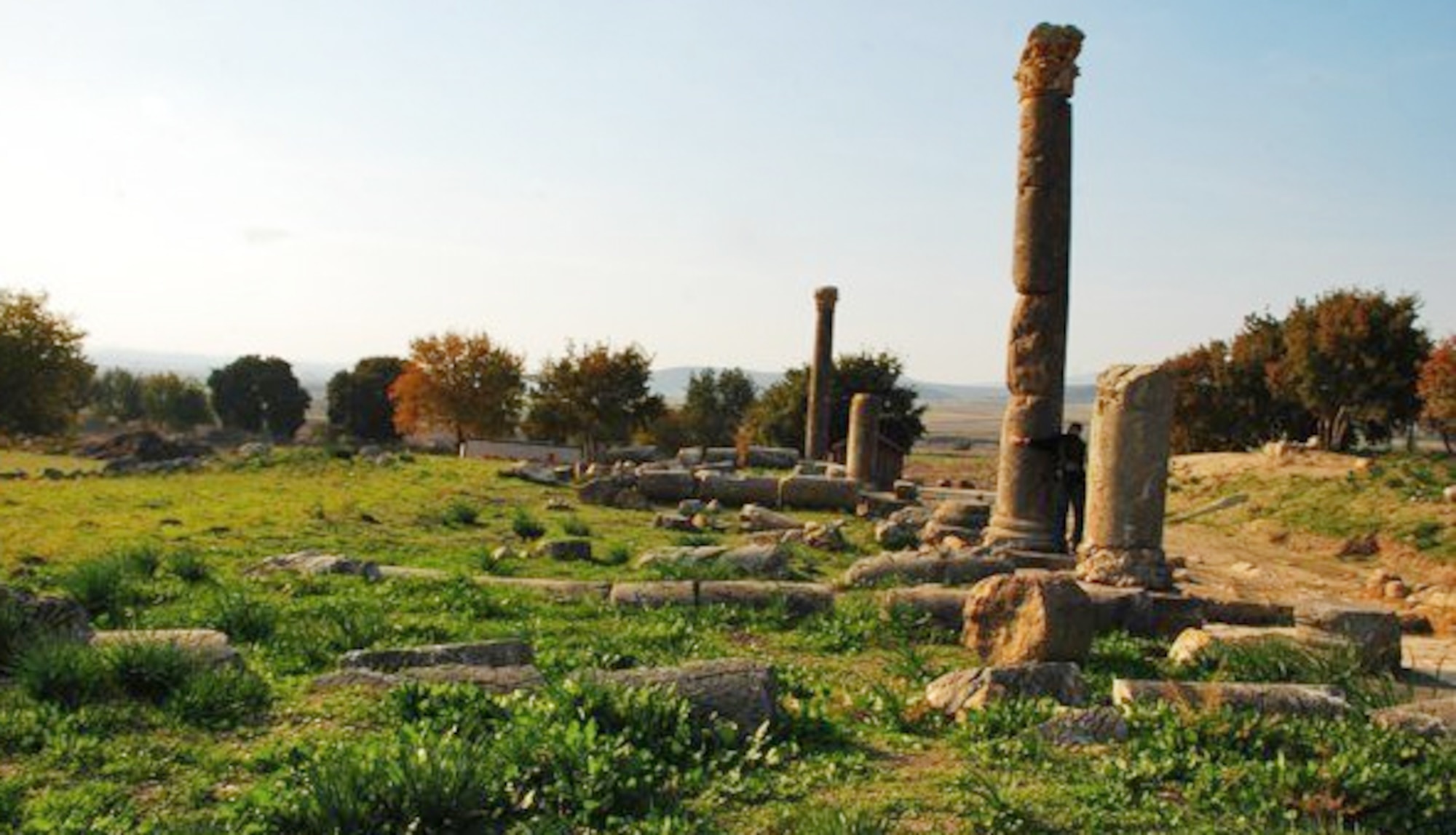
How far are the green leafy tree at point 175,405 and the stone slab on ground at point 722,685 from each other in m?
96.2

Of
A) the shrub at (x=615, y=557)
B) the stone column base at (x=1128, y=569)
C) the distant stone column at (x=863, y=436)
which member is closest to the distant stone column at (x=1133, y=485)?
the stone column base at (x=1128, y=569)

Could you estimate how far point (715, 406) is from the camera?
6544 centimetres

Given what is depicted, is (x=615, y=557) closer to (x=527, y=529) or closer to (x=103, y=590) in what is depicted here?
(x=527, y=529)

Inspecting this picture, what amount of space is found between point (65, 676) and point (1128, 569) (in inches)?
417

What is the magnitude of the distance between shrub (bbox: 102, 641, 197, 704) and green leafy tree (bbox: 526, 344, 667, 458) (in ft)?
122

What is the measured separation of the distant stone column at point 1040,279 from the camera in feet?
56.4

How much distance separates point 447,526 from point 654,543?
12.6 feet

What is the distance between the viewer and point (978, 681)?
7074 mm

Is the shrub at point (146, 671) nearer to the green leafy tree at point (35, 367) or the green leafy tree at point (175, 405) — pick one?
the green leafy tree at point (35, 367)

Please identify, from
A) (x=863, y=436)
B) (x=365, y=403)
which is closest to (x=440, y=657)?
(x=863, y=436)

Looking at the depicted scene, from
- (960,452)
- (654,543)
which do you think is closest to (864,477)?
(654,543)

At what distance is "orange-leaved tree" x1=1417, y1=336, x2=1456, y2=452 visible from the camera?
111 ft

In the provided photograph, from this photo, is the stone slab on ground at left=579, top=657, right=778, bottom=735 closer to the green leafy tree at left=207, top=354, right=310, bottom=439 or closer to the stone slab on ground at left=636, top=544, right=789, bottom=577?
the stone slab on ground at left=636, top=544, right=789, bottom=577

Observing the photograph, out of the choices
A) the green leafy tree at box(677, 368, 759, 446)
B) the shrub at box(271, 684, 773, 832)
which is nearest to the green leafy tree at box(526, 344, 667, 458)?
the green leafy tree at box(677, 368, 759, 446)
